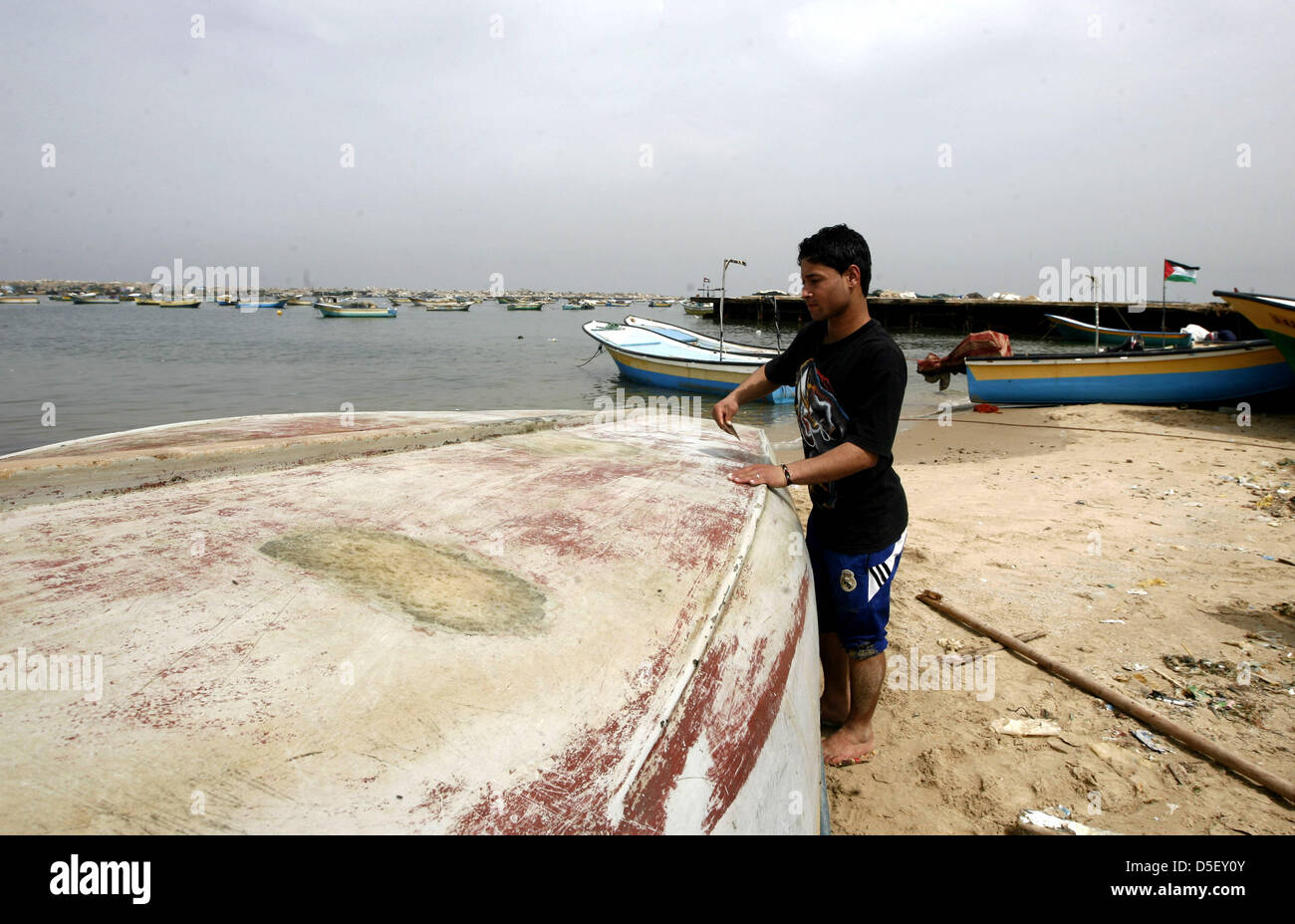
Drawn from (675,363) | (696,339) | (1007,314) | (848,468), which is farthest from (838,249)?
(1007,314)

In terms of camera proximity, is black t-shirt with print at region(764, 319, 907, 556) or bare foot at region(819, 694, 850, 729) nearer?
black t-shirt with print at region(764, 319, 907, 556)

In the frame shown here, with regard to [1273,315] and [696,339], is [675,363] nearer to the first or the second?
[696,339]

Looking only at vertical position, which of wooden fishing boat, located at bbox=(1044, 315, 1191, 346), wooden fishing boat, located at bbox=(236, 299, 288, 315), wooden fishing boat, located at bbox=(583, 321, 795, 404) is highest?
wooden fishing boat, located at bbox=(236, 299, 288, 315)

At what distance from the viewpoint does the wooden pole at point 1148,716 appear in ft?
7.73

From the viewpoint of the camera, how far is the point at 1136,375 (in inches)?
472

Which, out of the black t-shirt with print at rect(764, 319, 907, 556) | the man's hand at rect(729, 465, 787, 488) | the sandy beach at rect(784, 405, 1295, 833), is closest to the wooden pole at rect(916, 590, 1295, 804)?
the sandy beach at rect(784, 405, 1295, 833)

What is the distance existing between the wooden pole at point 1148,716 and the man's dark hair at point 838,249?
2.15 metres

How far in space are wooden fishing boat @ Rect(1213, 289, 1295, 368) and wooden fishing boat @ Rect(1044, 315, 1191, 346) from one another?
148 inches

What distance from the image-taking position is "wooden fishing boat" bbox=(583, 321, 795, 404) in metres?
15.2

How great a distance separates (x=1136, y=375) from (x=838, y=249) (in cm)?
1271

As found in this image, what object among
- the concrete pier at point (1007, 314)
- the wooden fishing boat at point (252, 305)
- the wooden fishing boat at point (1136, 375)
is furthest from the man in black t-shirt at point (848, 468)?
the wooden fishing boat at point (252, 305)

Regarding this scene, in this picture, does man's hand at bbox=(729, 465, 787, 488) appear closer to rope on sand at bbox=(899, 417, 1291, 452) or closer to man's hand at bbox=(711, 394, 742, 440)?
man's hand at bbox=(711, 394, 742, 440)
